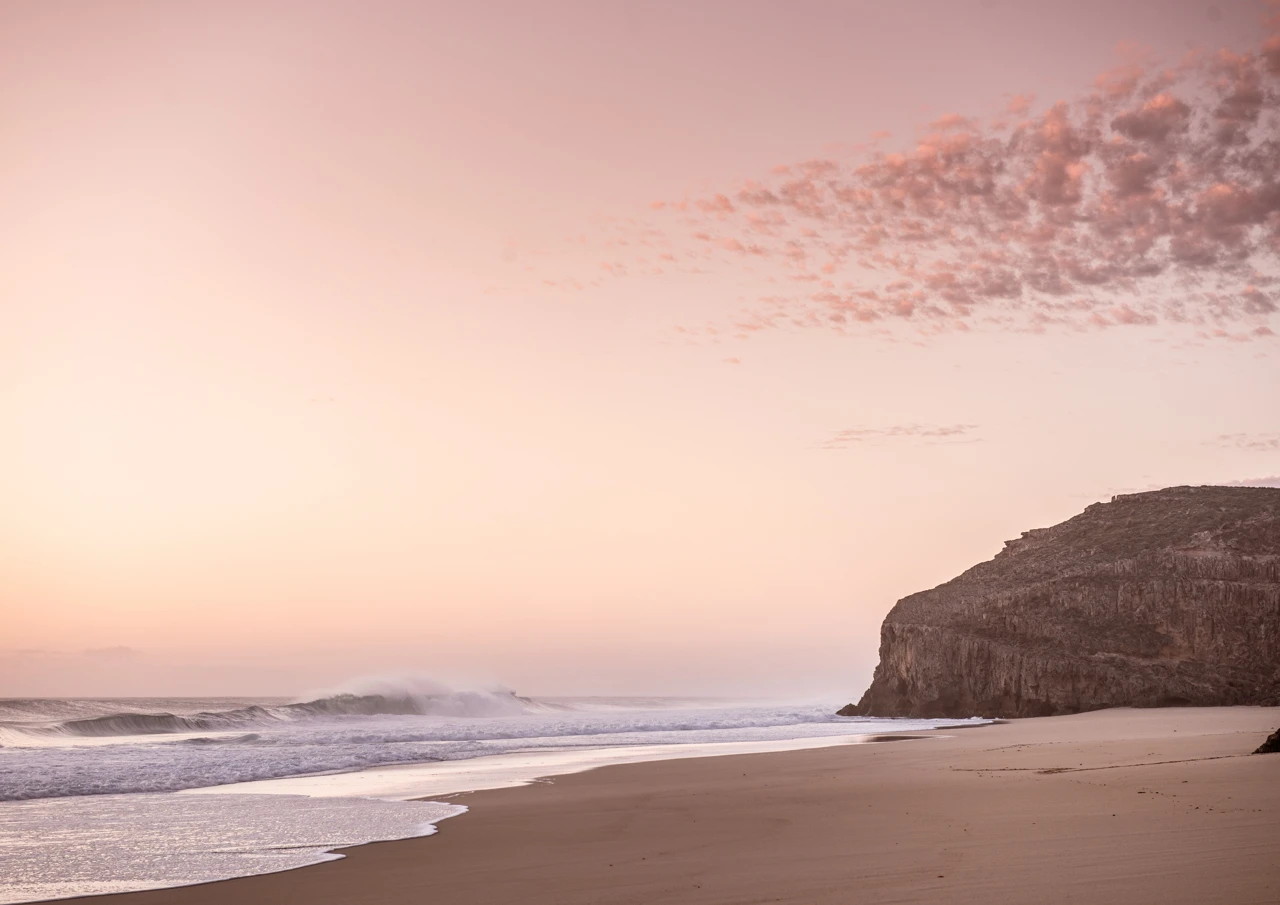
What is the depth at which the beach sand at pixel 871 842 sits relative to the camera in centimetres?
651

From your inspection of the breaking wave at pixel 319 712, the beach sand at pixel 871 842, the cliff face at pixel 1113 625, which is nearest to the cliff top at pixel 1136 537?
the cliff face at pixel 1113 625

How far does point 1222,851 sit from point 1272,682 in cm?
3603

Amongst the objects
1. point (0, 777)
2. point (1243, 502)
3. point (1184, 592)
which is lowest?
point (0, 777)

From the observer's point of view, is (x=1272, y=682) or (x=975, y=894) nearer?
(x=975, y=894)

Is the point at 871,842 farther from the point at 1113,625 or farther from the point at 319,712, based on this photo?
the point at 319,712

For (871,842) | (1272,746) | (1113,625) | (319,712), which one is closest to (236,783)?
(871,842)

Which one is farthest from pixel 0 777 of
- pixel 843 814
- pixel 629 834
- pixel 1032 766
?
pixel 1032 766

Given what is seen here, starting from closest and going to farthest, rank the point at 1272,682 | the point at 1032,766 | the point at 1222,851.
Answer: the point at 1222,851 < the point at 1032,766 < the point at 1272,682

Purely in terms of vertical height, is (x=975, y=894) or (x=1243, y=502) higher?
(x=1243, y=502)

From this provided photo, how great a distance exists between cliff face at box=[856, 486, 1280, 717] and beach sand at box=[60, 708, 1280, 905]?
23755 millimetres

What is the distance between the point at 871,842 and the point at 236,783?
14930 mm

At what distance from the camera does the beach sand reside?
651 centimetres

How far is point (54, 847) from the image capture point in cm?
1159

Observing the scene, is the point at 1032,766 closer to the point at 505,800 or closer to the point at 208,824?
the point at 505,800
